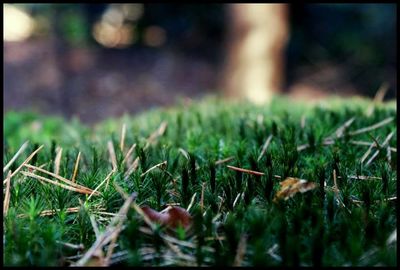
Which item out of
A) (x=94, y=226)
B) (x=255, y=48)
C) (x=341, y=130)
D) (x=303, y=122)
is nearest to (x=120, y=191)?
(x=94, y=226)

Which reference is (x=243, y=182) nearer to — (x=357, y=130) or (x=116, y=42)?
(x=357, y=130)

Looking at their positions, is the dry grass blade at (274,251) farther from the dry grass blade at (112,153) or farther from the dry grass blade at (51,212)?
the dry grass blade at (112,153)

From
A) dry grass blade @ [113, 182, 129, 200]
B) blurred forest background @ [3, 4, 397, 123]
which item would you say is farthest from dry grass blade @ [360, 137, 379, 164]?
blurred forest background @ [3, 4, 397, 123]

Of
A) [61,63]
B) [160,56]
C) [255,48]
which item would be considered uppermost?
[255,48]

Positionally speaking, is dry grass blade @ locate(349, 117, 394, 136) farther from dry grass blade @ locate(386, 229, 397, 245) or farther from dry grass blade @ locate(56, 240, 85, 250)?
dry grass blade @ locate(56, 240, 85, 250)

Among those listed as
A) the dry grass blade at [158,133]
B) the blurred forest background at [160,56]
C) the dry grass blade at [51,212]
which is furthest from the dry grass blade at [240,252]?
the blurred forest background at [160,56]

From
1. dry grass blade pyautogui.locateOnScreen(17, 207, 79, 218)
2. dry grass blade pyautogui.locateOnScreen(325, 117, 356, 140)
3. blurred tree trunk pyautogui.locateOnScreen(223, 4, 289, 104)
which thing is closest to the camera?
dry grass blade pyautogui.locateOnScreen(17, 207, 79, 218)

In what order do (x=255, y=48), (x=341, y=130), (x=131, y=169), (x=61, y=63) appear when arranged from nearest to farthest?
(x=131, y=169) → (x=341, y=130) → (x=255, y=48) → (x=61, y=63)

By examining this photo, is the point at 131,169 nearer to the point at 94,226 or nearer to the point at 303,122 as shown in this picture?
the point at 94,226
